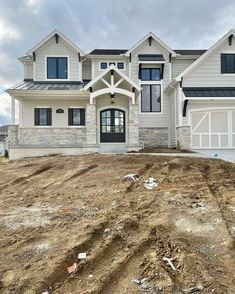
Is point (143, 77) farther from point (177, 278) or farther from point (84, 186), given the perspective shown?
point (177, 278)

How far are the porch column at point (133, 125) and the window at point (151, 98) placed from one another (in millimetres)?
3144

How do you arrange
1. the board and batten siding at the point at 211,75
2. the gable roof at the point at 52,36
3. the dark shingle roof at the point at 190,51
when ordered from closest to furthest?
the board and batten siding at the point at 211,75 → the gable roof at the point at 52,36 → the dark shingle roof at the point at 190,51

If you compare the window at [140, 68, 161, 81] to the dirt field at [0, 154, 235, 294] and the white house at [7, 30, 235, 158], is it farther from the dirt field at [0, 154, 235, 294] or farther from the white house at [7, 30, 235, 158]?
the dirt field at [0, 154, 235, 294]

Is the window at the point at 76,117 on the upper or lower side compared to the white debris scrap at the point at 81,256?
upper

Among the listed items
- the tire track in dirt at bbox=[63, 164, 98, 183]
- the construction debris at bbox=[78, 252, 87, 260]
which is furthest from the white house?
the construction debris at bbox=[78, 252, 87, 260]

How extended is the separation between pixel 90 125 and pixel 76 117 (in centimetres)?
218

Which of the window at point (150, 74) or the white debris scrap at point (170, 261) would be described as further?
the window at point (150, 74)

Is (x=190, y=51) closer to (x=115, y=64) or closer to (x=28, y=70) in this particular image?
(x=115, y=64)

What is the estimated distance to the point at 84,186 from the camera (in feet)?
26.5

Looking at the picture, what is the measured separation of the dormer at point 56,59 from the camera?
20078 millimetres

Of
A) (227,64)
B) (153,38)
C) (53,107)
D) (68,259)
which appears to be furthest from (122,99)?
(68,259)

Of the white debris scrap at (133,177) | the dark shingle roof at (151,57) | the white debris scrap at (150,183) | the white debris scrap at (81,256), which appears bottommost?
the white debris scrap at (81,256)

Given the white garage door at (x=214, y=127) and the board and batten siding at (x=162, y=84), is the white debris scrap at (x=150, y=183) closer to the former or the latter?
the white garage door at (x=214, y=127)

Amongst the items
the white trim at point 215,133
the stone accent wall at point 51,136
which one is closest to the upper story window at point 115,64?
the stone accent wall at point 51,136
